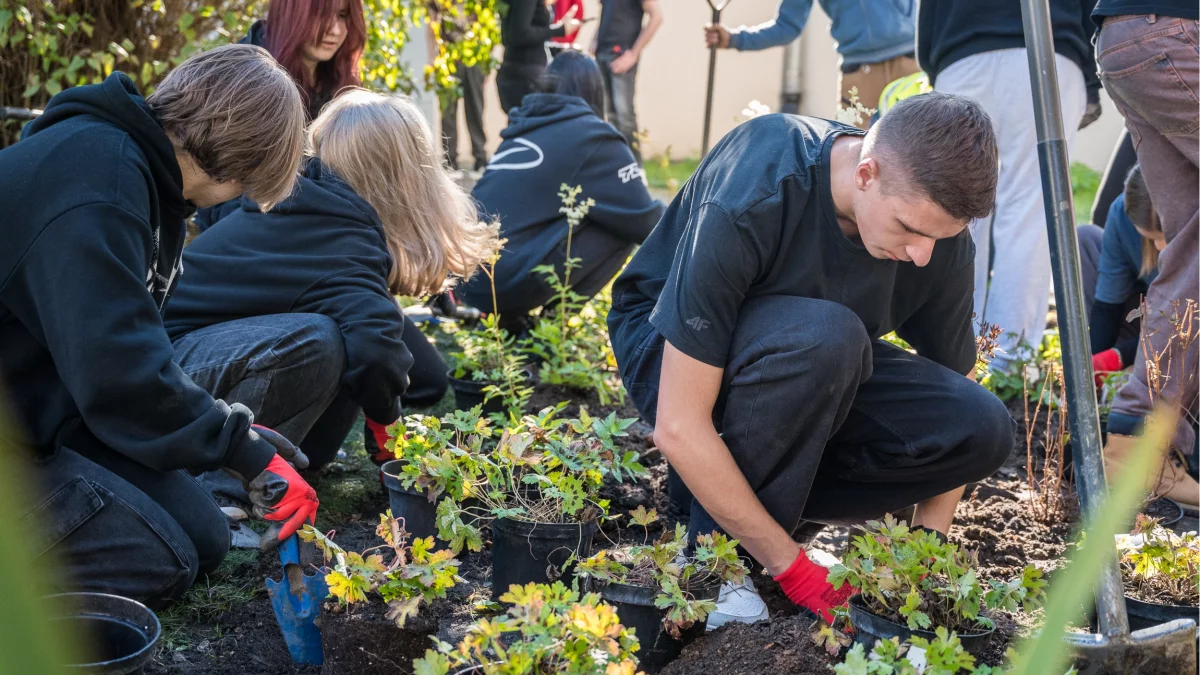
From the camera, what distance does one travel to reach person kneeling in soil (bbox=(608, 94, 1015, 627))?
1.97m

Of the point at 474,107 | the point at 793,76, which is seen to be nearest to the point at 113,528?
the point at 474,107

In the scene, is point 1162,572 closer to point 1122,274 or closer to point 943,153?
point 943,153

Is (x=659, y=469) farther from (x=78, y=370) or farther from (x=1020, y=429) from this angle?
(x=78, y=370)

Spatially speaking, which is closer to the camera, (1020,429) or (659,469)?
(659,469)

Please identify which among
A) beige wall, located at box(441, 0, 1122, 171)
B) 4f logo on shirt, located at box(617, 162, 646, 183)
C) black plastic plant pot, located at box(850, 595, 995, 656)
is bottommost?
beige wall, located at box(441, 0, 1122, 171)

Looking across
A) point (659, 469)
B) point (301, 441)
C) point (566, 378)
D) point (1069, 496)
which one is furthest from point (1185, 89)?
point (301, 441)

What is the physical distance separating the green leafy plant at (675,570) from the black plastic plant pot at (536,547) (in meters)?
0.17

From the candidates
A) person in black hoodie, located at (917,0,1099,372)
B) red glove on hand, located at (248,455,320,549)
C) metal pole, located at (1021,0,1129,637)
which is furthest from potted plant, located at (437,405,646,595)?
person in black hoodie, located at (917,0,1099,372)

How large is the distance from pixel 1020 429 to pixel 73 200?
302 cm

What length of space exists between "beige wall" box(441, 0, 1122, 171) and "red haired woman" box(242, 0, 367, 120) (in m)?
8.28

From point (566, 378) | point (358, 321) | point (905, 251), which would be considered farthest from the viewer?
point (566, 378)

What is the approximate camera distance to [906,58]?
17.2 feet

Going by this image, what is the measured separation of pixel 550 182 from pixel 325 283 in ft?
4.91

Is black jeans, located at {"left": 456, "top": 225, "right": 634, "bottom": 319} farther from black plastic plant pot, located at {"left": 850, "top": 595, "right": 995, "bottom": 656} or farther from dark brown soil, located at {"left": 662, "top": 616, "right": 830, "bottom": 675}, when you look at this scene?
black plastic plant pot, located at {"left": 850, "top": 595, "right": 995, "bottom": 656}
